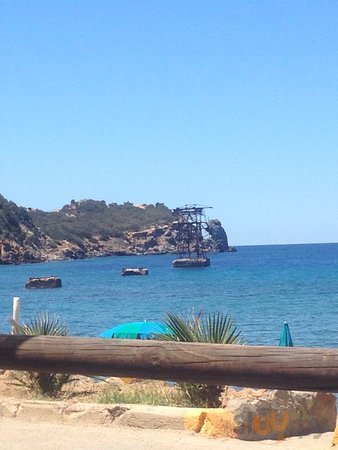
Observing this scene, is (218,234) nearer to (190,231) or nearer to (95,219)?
(95,219)

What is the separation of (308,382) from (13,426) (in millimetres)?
4671

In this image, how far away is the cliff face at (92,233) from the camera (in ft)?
469

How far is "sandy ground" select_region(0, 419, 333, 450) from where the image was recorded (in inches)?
263

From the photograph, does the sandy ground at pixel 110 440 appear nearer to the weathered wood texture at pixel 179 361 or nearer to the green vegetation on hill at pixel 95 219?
the weathered wood texture at pixel 179 361

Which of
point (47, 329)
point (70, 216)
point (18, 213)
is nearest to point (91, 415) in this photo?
point (47, 329)

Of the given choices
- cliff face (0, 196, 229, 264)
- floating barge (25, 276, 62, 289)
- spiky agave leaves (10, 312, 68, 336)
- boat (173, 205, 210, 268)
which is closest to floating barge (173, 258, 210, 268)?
boat (173, 205, 210, 268)

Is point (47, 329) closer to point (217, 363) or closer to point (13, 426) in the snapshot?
point (13, 426)

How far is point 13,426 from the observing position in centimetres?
749

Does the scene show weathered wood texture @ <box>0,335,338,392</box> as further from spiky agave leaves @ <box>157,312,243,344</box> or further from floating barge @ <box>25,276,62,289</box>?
floating barge @ <box>25,276,62,289</box>

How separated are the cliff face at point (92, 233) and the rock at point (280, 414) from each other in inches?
4990

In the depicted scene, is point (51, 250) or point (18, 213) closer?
point (18, 213)

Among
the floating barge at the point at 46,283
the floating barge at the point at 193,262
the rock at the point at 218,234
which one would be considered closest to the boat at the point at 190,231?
the floating barge at the point at 193,262

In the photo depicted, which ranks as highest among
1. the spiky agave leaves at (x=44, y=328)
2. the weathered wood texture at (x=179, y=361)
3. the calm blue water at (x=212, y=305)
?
the weathered wood texture at (x=179, y=361)

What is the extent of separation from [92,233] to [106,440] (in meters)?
167
